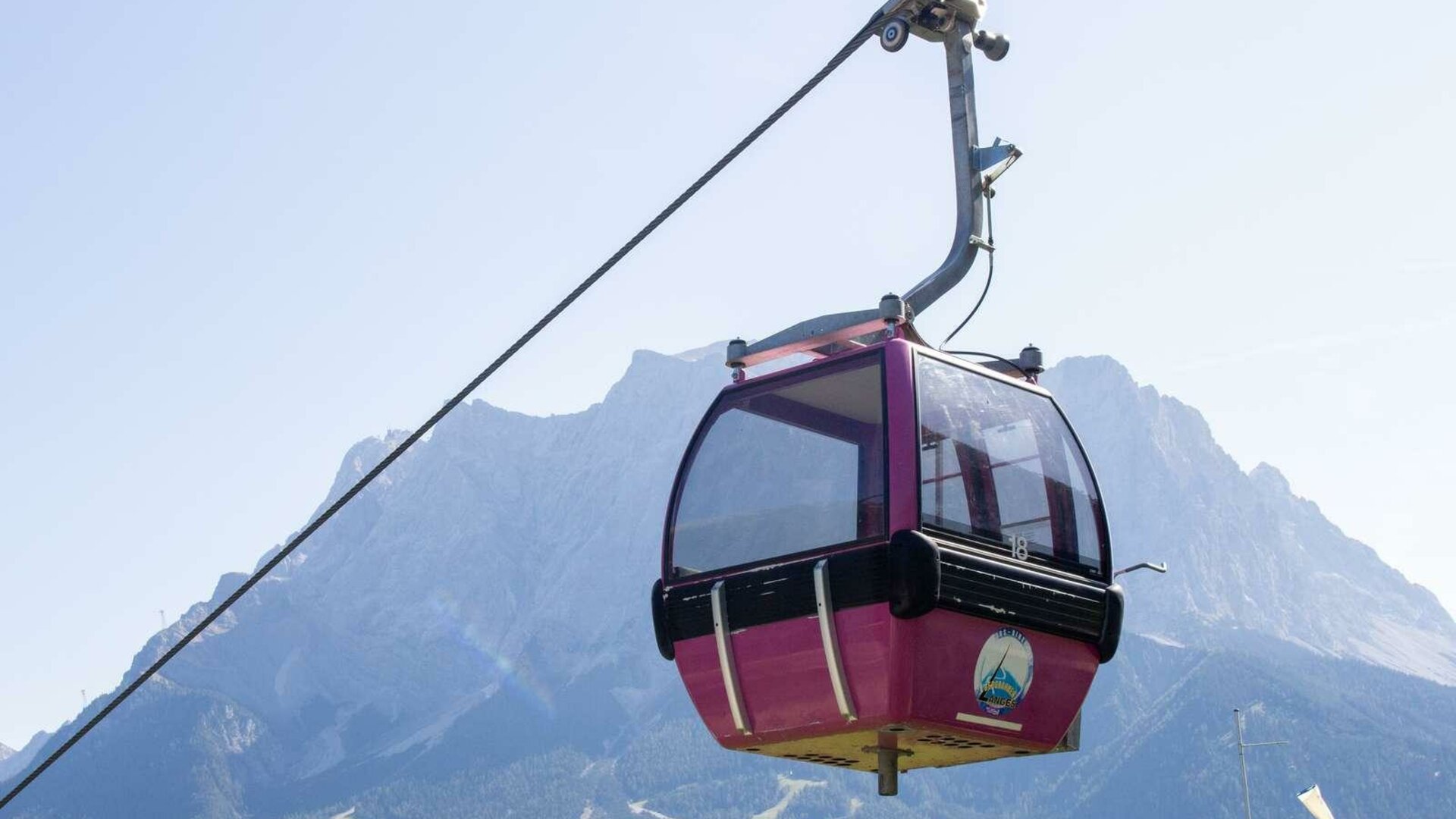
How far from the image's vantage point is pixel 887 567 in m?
8.22

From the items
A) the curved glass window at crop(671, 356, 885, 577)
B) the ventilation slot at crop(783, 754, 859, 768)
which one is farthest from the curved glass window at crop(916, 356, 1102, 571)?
the ventilation slot at crop(783, 754, 859, 768)

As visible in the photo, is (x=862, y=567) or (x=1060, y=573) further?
(x=1060, y=573)

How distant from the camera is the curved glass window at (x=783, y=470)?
8.70 metres

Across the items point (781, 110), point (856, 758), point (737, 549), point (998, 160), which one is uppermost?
point (781, 110)

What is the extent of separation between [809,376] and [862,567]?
122cm

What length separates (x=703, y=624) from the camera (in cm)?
916

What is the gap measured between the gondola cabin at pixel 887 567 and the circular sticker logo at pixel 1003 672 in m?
0.01

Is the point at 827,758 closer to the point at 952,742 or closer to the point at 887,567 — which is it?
the point at 952,742

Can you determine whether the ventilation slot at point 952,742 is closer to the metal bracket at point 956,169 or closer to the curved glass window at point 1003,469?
the curved glass window at point 1003,469

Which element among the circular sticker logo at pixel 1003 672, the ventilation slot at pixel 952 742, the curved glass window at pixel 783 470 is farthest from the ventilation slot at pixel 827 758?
the curved glass window at pixel 783 470

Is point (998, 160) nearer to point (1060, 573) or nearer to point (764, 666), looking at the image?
point (1060, 573)

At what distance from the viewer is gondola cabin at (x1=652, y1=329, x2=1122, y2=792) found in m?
8.32

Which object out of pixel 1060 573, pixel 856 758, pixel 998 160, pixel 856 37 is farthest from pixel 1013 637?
pixel 856 37

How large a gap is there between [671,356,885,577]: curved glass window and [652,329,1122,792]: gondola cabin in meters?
0.01
